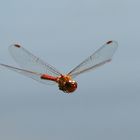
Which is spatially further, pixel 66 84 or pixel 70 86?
pixel 70 86

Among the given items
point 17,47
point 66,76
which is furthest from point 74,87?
point 17,47

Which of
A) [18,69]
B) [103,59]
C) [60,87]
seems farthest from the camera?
[60,87]

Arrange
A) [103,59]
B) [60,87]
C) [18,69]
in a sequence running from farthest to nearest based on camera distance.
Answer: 1. [60,87]
2. [103,59]
3. [18,69]

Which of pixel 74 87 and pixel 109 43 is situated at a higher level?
pixel 109 43

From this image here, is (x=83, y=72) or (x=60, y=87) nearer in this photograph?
(x=83, y=72)

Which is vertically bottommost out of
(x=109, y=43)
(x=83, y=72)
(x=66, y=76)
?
(x=83, y=72)

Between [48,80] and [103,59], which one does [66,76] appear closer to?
[48,80]

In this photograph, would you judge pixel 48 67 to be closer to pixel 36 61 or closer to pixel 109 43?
pixel 36 61
